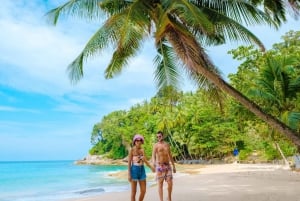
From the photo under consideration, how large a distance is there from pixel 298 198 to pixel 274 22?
3.49m

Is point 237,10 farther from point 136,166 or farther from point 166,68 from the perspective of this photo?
point 136,166

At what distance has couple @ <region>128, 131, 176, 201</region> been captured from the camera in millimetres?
5672

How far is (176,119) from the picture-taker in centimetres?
4031

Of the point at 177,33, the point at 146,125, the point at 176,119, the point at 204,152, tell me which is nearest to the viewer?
the point at 177,33

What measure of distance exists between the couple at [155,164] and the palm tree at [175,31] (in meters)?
1.40

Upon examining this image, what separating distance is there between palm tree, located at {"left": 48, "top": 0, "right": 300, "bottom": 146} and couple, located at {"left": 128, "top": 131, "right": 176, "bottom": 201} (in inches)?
55.2

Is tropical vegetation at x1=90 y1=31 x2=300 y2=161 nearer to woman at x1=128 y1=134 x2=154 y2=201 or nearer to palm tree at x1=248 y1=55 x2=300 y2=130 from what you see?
palm tree at x1=248 y1=55 x2=300 y2=130

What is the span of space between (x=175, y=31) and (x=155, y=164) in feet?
7.89

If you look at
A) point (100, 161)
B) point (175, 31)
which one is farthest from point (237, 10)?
point (100, 161)

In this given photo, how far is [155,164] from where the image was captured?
653cm

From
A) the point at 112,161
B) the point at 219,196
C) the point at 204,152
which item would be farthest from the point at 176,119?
the point at 219,196

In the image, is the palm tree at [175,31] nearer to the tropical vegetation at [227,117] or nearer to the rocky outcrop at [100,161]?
the tropical vegetation at [227,117]

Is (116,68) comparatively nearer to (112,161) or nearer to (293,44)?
(293,44)

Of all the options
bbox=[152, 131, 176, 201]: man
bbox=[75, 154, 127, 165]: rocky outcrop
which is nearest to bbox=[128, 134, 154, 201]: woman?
bbox=[152, 131, 176, 201]: man
